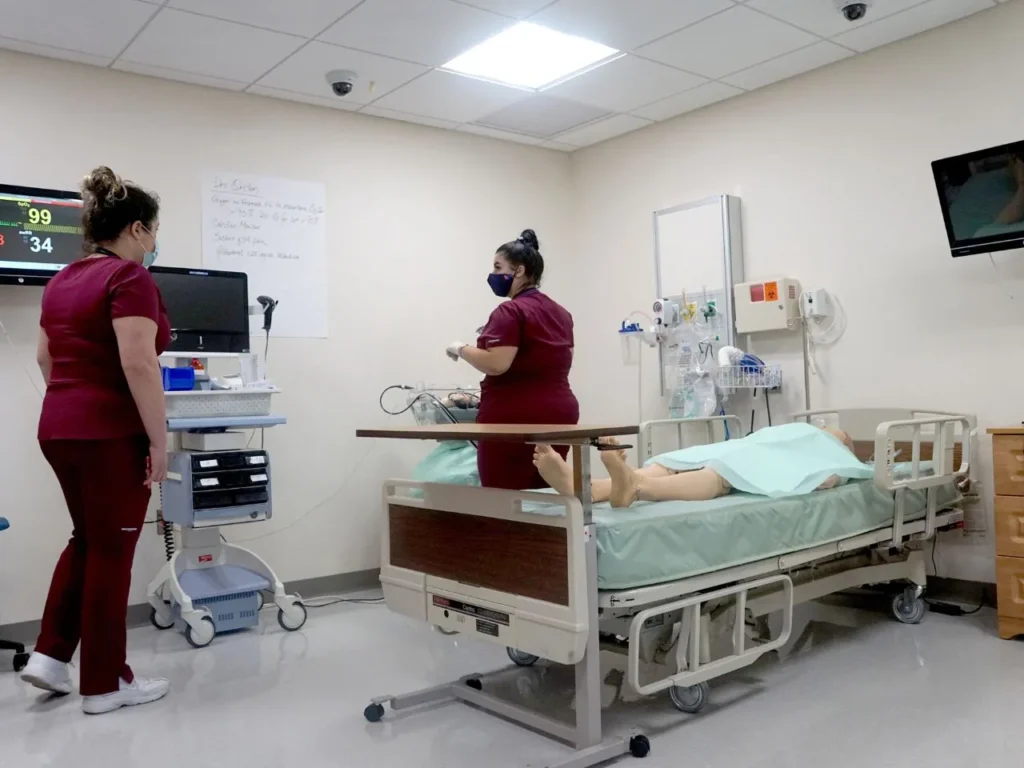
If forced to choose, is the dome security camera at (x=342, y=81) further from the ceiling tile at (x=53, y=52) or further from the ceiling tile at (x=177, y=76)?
the ceiling tile at (x=53, y=52)

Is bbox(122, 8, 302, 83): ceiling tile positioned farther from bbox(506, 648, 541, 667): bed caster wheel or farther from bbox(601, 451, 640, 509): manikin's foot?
bbox(506, 648, 541, 667): bed caster wheel

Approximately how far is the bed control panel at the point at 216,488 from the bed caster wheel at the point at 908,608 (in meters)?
2.54

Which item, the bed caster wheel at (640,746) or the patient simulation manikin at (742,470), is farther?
the patient simulation manikin at (742,470)

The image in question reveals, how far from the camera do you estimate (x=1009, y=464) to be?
3021 millimetres

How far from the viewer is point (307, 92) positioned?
408cm

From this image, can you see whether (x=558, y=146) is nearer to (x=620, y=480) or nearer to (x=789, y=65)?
(x=789, y=65)

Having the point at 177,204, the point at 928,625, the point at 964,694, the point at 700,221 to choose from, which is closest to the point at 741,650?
the point at 964,694


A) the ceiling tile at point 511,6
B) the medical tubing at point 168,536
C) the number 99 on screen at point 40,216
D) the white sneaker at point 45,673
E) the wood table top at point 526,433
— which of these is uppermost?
the ceiling tile at point 511,6

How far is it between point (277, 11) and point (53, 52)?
1.04m

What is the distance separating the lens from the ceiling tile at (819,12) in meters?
3.31

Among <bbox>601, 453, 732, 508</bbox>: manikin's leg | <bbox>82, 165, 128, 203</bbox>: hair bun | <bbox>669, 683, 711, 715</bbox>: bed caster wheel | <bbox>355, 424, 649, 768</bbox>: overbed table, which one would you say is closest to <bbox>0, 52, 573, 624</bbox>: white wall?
<bbox>82, 165, 128, 203</bbox>: hair bun

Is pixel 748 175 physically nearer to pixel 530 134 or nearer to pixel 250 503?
pixel 530 134

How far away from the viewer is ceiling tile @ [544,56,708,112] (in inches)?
155

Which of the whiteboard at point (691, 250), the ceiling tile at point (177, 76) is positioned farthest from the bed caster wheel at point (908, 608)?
the ceiling tile at point (177, 76)
